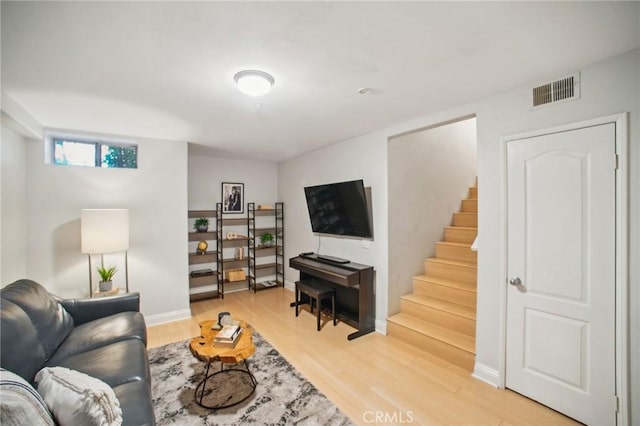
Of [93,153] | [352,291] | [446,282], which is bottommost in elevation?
[352,291]

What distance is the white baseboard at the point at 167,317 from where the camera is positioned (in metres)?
3.75

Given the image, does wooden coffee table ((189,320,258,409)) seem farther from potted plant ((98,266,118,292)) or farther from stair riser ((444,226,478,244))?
stair riser ((444,226,478,244))

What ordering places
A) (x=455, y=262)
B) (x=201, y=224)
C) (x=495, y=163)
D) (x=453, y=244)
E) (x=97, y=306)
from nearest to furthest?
(x=495, y=163) → (x=97, y=306) → (x=455, y=262) → (x=453, y=244) → (x=201, y=224)

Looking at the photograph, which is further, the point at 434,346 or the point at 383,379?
the point at 434,346

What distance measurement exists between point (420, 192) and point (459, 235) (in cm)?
83

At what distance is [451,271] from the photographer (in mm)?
3482

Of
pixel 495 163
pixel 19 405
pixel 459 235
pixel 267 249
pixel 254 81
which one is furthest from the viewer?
pixel 267 249

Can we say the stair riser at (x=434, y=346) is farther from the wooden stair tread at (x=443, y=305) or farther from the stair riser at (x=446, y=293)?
the stair riser at (x=446, y=293)

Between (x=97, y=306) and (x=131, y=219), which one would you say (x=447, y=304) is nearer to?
(x=97, y=306)

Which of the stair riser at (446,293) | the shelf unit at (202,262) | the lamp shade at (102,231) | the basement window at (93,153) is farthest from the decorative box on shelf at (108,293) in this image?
the stair riser at (446,293)

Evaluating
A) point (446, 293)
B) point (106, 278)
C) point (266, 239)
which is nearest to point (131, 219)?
point (106, 278)

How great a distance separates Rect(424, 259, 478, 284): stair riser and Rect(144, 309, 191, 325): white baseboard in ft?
11.2

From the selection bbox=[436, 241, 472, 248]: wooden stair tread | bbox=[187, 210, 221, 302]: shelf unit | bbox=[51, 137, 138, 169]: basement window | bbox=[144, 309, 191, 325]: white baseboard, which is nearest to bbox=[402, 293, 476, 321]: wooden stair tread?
bbox=[436, 241, 472, 248]: wooden stair tread

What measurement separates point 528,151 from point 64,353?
3768mm
